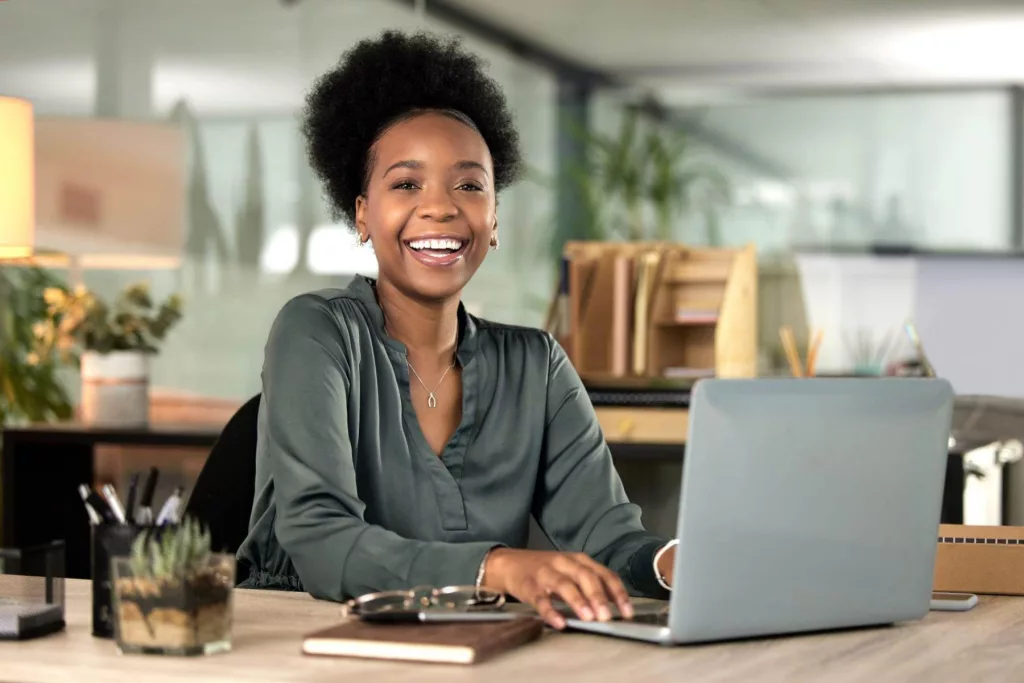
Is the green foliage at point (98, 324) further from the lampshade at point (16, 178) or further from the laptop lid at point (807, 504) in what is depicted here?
the laptop lid at point (807, 504)

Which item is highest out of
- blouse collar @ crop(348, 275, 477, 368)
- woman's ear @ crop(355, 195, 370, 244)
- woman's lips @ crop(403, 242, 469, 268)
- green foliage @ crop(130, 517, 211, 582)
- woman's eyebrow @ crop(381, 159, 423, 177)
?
woman's eyebrow @ crop(381, 159, 423, 177)

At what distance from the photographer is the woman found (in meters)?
1.70

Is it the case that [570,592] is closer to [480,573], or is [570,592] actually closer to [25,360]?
[480,573]

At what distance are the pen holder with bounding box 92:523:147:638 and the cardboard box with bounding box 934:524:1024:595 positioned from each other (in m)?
0.89

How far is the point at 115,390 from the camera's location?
4410 mm

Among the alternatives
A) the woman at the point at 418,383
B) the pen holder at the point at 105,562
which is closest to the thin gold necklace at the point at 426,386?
the woman at the point at 418,383

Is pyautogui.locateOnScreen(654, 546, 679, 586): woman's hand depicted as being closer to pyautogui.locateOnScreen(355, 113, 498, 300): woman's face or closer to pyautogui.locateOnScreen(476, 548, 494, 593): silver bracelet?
pyautogui.locateOnScreen(476, 548, 494, 593): silver bracelet

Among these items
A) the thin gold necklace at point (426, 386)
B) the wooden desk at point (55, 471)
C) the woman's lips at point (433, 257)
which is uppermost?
the woman's lips at point (433, 257)

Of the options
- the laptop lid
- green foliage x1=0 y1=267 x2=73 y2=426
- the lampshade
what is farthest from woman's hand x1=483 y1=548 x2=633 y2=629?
green foliage x1=0 y1=267 x2=73 y2=426

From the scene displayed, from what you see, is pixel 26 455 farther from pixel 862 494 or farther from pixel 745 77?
pixel 862 494

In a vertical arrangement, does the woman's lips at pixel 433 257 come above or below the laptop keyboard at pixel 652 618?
above

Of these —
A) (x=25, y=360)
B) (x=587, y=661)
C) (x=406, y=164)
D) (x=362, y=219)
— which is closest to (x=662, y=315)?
(x=25, y=360)

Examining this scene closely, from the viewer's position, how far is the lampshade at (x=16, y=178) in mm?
2047

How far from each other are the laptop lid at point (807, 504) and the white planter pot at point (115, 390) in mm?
3313
